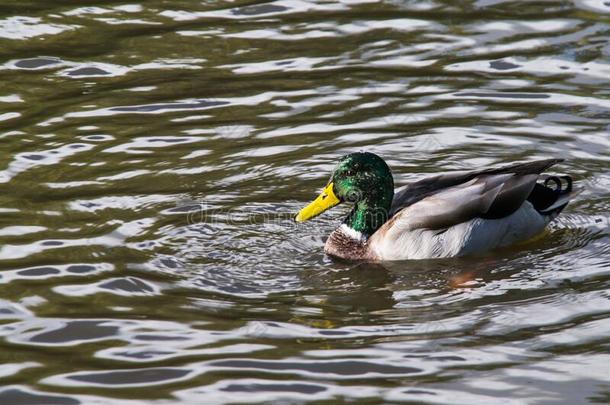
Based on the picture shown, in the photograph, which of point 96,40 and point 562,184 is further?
point 96,40

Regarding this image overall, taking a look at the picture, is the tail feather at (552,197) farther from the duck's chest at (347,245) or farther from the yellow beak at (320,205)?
the yellow beak at (320,205)

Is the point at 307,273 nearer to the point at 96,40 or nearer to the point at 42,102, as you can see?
the point at 42,102

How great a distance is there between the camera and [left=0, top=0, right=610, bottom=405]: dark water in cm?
Answer: 735

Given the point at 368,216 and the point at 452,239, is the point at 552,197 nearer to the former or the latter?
the point at 452,239

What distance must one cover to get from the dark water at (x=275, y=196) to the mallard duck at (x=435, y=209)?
160 mm

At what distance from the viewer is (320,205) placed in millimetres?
9562

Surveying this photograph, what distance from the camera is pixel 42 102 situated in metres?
12.1

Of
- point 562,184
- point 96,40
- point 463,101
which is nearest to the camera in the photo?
point 562,184

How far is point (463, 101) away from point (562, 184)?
1591 mm

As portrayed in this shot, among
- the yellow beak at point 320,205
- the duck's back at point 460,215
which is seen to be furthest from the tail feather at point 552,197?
the yellow beak at point 320,205

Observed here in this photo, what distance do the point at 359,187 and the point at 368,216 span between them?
0.95ft

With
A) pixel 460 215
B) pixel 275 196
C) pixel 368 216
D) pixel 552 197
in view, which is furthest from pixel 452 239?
pixel 275 196

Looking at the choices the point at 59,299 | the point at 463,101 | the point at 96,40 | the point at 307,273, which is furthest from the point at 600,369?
the point at 96,40

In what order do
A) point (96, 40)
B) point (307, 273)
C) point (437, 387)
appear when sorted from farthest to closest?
point (96, 40) → point (307, 273) → point (437, 387)
